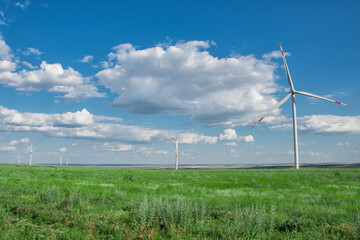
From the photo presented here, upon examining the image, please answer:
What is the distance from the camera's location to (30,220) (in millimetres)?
9094

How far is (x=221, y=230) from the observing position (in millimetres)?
7746

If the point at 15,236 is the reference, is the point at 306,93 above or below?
above

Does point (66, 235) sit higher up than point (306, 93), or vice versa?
point (306, 93)

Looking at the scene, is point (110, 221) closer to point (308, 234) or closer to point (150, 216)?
Answer: point (150, 216)

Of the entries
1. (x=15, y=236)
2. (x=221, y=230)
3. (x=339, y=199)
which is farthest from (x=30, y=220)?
(x=339, y=199)

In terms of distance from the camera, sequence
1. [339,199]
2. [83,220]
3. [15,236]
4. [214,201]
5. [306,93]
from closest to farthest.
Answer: [15,236] → [83,220] → [214,201] → [339,199] → [306,93]

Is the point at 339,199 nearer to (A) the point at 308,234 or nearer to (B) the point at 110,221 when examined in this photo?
(A) the point at 308,234

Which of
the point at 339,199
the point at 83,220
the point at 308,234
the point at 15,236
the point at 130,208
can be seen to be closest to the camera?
the point at 15,236

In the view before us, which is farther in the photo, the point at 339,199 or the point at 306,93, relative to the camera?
the point at 306,93

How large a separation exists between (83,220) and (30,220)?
199 cm

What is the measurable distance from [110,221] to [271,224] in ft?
17.7

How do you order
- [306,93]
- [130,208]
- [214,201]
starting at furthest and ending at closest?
[306,93] → [214,201] → [130,208]

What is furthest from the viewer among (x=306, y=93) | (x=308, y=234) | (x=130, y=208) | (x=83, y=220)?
(x=306, y=93)

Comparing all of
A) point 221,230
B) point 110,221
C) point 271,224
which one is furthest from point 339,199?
point 110,221
